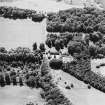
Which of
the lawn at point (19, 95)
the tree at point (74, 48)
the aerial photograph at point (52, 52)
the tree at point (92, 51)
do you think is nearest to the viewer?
the lawn at point (19, 95)

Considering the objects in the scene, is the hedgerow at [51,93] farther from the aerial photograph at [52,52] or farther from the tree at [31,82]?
the tree at [31,82]

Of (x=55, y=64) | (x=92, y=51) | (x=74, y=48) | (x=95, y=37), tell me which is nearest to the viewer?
(x=55, y=64)

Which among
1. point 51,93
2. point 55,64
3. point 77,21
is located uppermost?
point 77,21

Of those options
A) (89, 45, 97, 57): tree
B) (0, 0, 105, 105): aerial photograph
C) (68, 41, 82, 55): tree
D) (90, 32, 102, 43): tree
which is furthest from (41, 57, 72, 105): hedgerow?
(90, 32, 102, 43): tree

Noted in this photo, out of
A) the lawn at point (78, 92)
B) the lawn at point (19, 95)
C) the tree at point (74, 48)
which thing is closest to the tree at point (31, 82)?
the lawn at point (19, 95)

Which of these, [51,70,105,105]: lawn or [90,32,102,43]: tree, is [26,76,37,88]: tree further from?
[90,32,102,43]: tree

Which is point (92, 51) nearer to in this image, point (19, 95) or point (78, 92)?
point (78, 92)

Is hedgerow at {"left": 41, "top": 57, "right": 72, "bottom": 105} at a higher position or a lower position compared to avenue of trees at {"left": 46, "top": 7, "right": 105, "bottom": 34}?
lower

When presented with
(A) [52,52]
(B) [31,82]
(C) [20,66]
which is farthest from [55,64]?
(B) [31,82]
